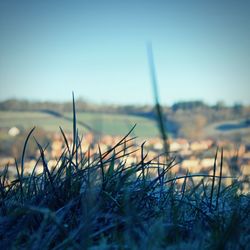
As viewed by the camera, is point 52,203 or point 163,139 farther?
point 163,139

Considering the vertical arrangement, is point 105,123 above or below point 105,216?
above

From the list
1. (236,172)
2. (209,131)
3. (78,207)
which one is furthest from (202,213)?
(209,131)

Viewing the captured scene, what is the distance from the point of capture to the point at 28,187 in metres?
1.59

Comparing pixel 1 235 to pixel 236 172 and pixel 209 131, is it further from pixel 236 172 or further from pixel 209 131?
pixel 209 131

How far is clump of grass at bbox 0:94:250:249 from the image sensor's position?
1.09 m

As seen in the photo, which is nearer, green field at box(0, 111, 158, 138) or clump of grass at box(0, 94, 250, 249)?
clump of grass at box(0, 94, 250, 249)

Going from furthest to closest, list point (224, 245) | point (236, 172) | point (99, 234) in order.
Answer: point (236, 172) → point (99, 234) → point (224, 245)

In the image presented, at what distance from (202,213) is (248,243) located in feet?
1.05

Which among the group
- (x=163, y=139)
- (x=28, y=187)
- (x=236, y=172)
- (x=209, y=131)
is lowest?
(x=209, y=131)

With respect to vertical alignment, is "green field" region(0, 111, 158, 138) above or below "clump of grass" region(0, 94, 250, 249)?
above

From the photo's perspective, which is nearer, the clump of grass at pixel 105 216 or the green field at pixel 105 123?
the clump of grass at pixel 105 216

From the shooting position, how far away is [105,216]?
4.25 feet

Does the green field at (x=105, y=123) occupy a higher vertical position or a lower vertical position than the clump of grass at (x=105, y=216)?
higher

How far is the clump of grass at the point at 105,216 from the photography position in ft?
Result: 3.59
